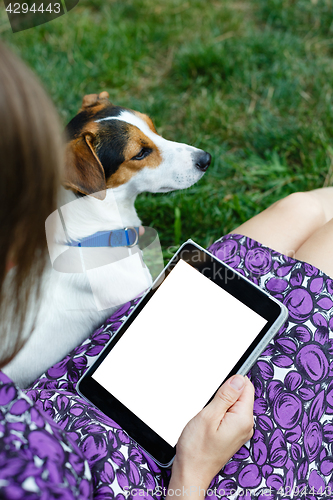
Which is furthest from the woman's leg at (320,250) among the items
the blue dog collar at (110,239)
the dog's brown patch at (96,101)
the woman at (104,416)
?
the dog's brown patch at (96,101)

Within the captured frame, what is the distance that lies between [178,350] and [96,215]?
758mm

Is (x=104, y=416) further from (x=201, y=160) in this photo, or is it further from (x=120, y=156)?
(x=201, y=160)

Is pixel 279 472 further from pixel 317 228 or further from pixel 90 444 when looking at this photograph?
pixel 317 228

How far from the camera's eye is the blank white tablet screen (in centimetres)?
132

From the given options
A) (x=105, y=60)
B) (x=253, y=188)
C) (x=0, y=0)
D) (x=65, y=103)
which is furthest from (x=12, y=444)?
(x=0, y=0)

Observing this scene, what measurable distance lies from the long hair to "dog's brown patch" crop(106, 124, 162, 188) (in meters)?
0.83

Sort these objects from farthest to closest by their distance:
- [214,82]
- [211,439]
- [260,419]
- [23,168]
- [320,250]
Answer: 1. [214,82]
2. [320,250]
3. [260,419]
4. [211,439]
5. [23,168]

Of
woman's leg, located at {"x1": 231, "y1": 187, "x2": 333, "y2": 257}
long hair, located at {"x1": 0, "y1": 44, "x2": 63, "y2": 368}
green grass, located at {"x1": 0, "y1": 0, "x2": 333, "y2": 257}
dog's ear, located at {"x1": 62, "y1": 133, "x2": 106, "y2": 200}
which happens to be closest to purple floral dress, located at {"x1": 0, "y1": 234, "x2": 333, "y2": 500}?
woman's leg, located at {"x1": 231, "y1": 187, "x2": 333, "y2": 257}

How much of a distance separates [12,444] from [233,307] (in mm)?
828

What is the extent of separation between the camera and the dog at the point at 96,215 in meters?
1.57

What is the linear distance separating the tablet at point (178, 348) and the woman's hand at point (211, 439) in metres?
0.14

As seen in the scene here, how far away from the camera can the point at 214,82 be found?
10.2ft

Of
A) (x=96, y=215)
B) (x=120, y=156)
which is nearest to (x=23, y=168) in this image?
(x=96, y=215)

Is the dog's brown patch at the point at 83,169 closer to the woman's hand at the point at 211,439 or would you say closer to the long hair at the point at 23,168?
the long hair at the point at 23,168
